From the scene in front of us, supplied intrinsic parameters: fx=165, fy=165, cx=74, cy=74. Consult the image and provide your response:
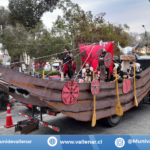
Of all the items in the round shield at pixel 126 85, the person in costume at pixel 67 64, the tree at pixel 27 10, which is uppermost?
the tree at pixel 27 10

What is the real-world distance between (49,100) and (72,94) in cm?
54

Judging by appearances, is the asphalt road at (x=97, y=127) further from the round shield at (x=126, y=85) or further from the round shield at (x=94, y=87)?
the round shield at (x=94, y=87)

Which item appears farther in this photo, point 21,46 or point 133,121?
point 21,46

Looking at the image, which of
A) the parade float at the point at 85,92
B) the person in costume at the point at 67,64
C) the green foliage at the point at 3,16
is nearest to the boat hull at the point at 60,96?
the parade float at the point at 85,92

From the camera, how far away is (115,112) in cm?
473

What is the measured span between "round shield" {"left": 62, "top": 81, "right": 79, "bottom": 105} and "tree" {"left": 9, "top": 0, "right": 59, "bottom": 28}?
22.3 metres

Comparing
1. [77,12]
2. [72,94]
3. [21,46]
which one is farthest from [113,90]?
[77,12]

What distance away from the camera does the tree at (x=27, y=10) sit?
23.1m

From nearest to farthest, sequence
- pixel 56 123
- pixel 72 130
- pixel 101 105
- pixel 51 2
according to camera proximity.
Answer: pixel 101 105 < pixel 72 130 < pixel 56 123 < pixel 51 2

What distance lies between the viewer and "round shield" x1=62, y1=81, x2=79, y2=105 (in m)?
3.40

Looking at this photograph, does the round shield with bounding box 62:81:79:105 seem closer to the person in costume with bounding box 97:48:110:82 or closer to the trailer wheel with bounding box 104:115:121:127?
the person in costume with bounding box 97:48:110:82

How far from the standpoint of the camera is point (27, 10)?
23.5m

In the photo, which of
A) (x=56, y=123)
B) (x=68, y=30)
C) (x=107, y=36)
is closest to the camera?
(x=56, y=123)

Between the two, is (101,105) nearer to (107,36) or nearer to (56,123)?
(56,123)
